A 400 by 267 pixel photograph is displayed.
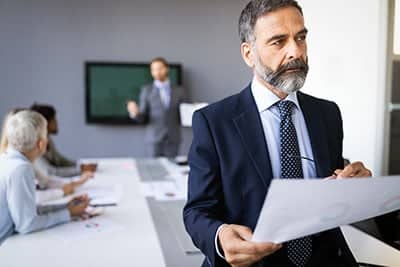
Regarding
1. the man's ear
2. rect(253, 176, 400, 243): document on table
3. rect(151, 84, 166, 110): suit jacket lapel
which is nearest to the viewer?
rect(253, 176, 400, 243): document on table

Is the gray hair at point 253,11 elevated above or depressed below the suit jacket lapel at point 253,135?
above

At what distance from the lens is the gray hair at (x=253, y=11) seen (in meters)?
0.99

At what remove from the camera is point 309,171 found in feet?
3.55

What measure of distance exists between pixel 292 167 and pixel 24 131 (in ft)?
4.06

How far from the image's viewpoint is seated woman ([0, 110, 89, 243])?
164cm

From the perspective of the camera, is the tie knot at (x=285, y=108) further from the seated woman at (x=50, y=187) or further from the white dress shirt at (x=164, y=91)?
the white dress shirt at (x=164, y=91)

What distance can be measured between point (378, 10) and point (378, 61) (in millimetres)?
196

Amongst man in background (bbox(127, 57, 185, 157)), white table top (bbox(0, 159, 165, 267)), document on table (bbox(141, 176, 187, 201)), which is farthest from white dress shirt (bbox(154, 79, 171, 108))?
white table top (bbox(0, 159, 165, 267))

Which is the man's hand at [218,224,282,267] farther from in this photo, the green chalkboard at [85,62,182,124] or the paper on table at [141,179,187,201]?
the green chalkboard at [85,62,182,124]

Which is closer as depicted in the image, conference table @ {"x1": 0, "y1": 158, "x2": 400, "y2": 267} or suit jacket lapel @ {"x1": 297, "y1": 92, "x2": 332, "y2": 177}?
suit jacket lapel @ {"x1": 297, "y1": 92, "x2": 332, "y2": 177}

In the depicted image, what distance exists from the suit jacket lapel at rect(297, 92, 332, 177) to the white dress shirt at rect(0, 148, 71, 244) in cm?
115

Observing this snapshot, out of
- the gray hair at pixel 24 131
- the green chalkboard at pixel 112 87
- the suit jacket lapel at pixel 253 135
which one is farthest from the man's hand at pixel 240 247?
the green chalkboard at pixel 112 87

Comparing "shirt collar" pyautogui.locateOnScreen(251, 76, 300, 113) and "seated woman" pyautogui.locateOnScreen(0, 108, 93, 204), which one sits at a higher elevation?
"shirt collar" pyautogui.locateOnScreen(251, 76, 300, 113)

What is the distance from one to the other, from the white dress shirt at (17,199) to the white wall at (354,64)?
133cm
